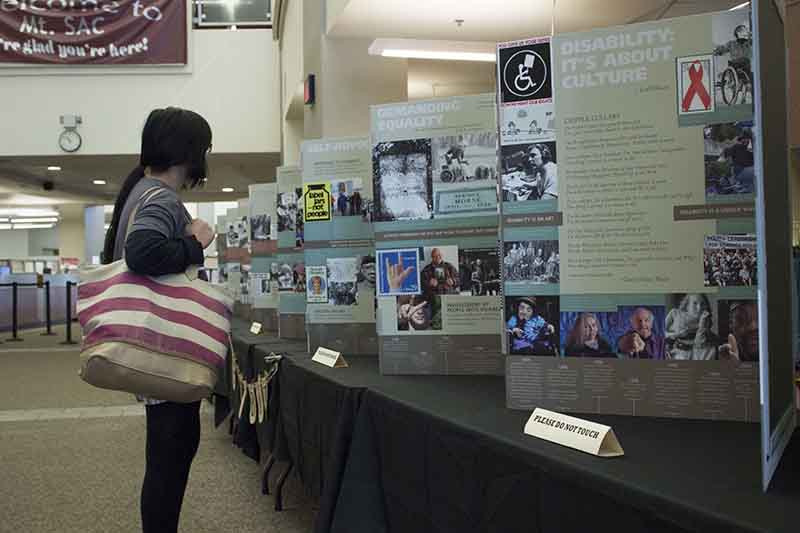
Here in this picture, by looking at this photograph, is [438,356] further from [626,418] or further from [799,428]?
[799,428]

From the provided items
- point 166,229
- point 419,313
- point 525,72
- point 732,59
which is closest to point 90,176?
point 166,229

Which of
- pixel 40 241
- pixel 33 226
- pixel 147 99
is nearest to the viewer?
pixel 147 99

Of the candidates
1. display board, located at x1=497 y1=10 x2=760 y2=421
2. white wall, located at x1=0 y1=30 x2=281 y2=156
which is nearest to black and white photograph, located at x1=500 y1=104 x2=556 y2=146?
display board, located at x1=497 y1=10 x2=760 y2=421

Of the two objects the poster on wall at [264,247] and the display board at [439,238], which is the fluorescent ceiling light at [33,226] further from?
the display board at [439,238]

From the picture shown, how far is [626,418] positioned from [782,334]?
26cm

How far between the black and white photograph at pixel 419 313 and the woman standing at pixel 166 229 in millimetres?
456

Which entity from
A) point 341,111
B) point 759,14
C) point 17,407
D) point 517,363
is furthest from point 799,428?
point 17,407

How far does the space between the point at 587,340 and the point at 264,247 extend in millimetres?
1916

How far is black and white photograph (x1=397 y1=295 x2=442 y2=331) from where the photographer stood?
5.00 feet

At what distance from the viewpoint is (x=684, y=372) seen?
1004 millimetres

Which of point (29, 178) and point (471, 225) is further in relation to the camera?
point (29, 178)

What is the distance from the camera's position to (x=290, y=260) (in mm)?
2447

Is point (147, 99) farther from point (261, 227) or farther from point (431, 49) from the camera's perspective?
point (261, 227)

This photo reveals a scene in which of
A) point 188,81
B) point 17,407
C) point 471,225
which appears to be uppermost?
point 188,81
